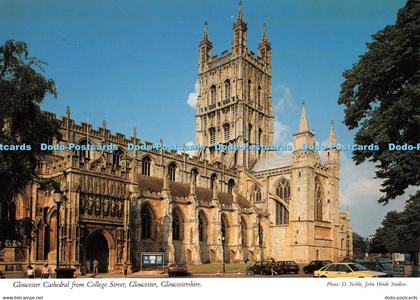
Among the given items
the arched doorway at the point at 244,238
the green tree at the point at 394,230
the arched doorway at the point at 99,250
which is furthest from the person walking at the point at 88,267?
the green tree at the point at 394,230

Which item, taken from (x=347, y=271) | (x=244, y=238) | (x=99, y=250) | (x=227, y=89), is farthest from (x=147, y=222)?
(x=227, y=89)

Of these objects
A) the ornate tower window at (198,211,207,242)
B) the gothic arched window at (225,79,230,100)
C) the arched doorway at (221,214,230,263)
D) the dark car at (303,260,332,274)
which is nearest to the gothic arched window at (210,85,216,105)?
the gothic arched window at (225,79,230,100)

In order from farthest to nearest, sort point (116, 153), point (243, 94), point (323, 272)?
point (243, 94)
point (116, 153)
point (323, 272)

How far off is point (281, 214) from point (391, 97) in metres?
38.0

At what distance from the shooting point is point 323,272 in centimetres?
2161

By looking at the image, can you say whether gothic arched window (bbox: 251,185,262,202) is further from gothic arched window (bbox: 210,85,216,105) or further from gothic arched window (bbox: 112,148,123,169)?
gothic arched window (bbox: 112,148,123,169)

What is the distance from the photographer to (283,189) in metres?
61.1

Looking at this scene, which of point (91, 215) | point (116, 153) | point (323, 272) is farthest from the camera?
point (116, 153)

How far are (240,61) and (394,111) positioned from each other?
165 feet

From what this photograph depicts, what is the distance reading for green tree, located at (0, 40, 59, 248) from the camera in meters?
→ 19.9

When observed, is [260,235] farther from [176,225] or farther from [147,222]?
[147,222]

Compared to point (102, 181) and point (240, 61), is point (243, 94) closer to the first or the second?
point (240, 61)

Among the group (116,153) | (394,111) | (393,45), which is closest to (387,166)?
(394,111)

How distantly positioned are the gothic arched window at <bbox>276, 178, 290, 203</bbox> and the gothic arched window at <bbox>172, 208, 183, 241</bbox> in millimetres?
17714
